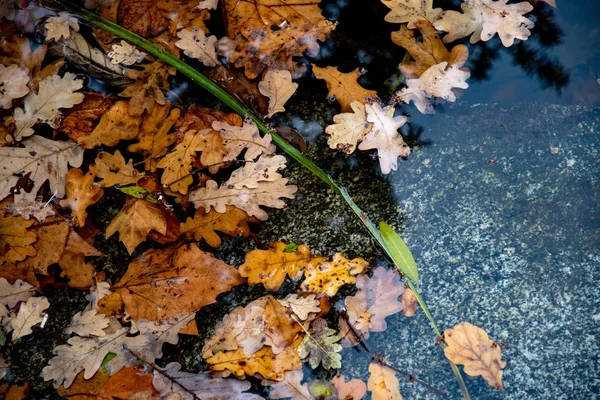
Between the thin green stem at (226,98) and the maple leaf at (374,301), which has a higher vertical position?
the thin green stem at (226,98)

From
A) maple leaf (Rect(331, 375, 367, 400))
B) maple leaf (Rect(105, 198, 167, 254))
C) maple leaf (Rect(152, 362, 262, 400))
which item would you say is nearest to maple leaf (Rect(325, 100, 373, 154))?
maple leaf (Rect(105, 198, 167, 254))

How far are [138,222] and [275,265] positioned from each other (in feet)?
2.04

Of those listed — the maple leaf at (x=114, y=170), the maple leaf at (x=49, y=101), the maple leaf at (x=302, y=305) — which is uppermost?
the maple leaf at (x=49, y=101)

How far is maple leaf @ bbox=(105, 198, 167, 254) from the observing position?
6.61 feet

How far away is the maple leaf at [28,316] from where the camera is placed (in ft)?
6.79

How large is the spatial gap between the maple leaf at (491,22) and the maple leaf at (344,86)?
17.1 inches

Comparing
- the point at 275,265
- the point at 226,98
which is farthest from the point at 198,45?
the point at 275,265

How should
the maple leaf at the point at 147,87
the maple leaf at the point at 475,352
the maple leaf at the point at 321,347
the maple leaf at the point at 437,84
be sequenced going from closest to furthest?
the maple leaf at the point at 475,352 → the maple leaf at the point at 321,347 → the maple leaf at the point at 437,84 → the maple leaf at the point at 147,87

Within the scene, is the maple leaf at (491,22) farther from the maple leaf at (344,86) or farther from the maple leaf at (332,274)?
the maple leaf at (332,274)

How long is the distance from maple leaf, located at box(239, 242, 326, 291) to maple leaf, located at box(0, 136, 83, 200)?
0.94 m

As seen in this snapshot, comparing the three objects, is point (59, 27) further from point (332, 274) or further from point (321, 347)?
point (321, 347)

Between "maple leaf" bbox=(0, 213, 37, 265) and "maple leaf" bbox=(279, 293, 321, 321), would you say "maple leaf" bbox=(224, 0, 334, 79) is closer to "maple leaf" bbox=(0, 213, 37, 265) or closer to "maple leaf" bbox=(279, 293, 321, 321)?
"maple leaf" bbox=(279, 293, 321, 321)

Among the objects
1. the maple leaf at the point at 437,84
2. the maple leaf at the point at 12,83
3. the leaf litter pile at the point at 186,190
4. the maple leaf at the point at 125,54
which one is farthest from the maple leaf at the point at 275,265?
the maple leaf at the point at 12,83

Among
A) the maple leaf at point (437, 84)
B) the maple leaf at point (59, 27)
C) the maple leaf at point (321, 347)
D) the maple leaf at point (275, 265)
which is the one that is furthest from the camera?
the maple leaf at point (59, 27)
